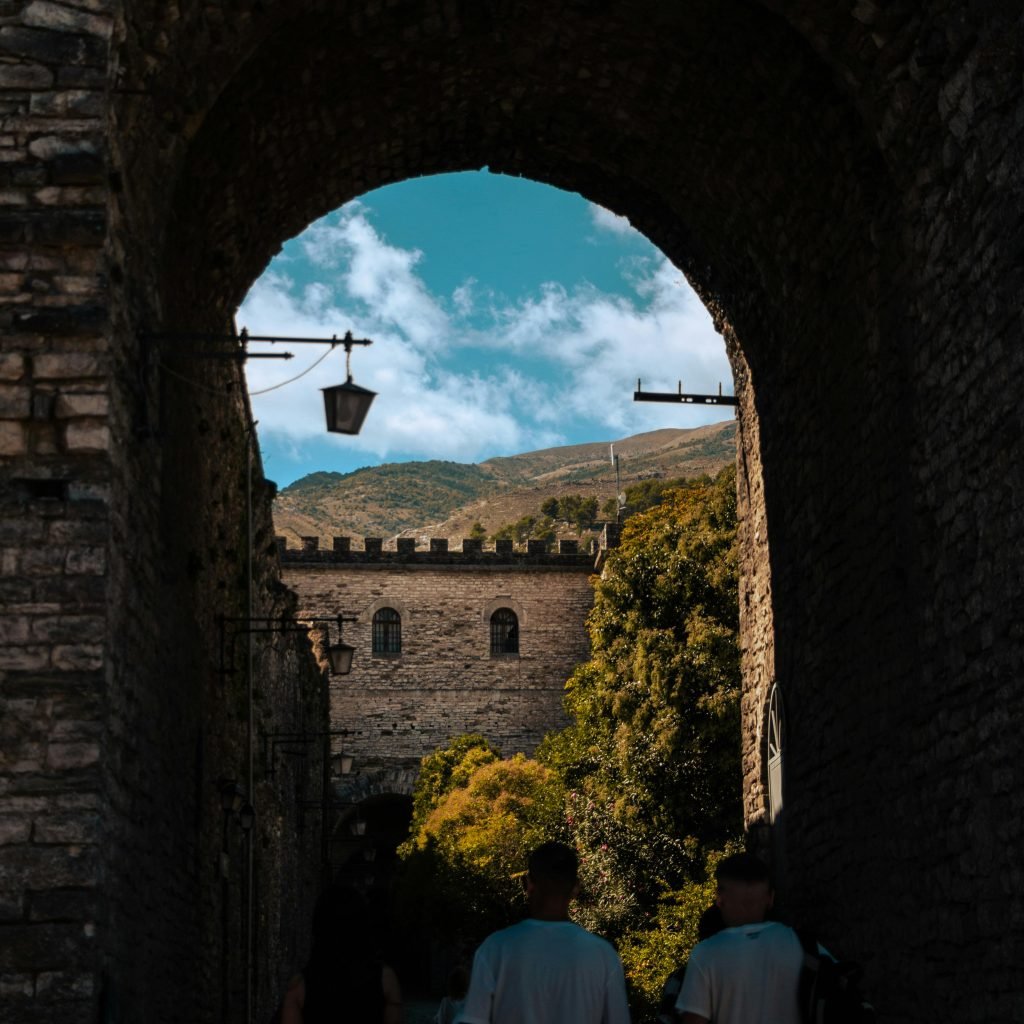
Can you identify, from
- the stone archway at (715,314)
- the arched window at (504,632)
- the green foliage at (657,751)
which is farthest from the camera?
the arched window at (504,632)

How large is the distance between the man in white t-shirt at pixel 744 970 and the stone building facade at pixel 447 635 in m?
45.0

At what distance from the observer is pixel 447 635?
51531 millimetres

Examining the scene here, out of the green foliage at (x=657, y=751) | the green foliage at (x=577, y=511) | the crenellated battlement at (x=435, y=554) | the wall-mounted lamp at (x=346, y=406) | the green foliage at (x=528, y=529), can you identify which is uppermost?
the green foliage at (x=577, y=511)

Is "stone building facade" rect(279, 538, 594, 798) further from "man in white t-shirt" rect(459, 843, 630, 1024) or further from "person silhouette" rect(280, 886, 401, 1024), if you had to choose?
"man in white t-shirt" rect(459, 843, 630, 1024)

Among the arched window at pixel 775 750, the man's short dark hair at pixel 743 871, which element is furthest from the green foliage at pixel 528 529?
the man's short dark hair at pixel 743 871

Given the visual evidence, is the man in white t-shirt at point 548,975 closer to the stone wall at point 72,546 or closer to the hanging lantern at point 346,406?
the stone wall at point 72,546

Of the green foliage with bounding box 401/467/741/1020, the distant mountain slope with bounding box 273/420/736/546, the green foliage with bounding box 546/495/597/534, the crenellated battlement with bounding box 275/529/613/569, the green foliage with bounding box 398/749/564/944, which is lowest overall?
the green foliage with bounding box 398/749/564/944

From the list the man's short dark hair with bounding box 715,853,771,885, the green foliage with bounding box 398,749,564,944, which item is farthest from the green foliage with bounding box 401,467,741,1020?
the man's short dark hair with bounding box 715,853,771,885

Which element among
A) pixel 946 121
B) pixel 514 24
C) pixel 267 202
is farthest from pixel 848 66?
pixel 267 202

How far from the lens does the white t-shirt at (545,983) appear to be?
16.4ft

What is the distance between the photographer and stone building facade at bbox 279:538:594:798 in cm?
5059

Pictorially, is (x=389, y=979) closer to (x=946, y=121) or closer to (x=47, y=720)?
(x=47, y=720)

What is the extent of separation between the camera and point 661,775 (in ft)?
86.8

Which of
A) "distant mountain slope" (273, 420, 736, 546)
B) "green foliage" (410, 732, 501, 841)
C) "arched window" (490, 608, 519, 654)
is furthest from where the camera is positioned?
"distant mountain slope" (273, 420, 736, 546)
